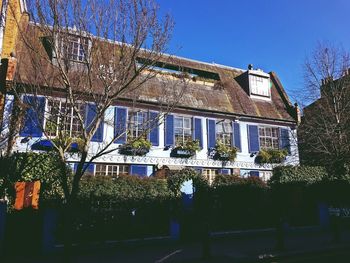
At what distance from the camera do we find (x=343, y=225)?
14273 mm

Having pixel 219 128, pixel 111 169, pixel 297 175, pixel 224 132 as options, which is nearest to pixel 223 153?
pixel 224 132

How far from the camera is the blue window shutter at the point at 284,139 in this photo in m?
20.3

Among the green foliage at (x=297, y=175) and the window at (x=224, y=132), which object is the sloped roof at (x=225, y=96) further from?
the green foliage at (x=297, y=175)

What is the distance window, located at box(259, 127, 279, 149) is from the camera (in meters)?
20.0

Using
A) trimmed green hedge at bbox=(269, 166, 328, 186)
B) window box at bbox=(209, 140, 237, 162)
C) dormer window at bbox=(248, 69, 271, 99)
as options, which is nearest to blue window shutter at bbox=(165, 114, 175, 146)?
window box at bbox=(209, 140, 237, 162)

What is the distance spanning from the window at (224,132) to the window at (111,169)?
233 inches

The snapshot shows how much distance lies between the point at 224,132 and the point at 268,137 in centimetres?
337

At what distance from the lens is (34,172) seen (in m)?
10.7

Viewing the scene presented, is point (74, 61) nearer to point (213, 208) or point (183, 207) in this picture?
point (183, 207)

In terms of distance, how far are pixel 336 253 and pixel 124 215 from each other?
6.66m

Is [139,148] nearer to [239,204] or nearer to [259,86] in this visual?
[239,204]

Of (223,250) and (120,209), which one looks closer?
(223,250)

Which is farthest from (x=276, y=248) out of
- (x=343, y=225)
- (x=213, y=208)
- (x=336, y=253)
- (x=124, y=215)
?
(x=343, y=225)

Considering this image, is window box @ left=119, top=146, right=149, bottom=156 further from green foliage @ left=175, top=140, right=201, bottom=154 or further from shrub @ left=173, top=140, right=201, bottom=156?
green foliage @ left=175, top=140, right=201, bottom=154
